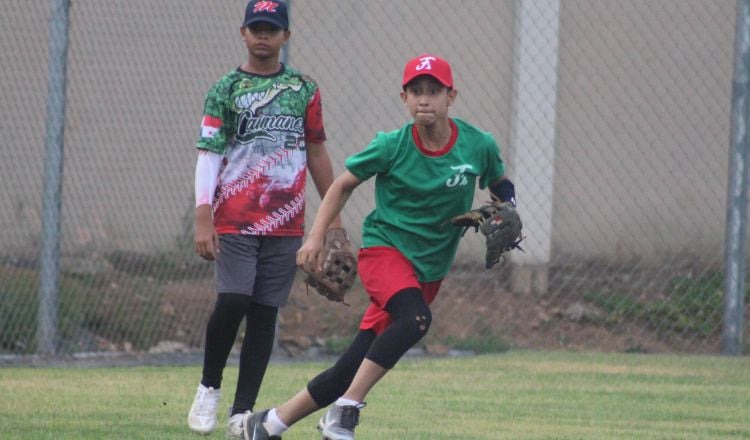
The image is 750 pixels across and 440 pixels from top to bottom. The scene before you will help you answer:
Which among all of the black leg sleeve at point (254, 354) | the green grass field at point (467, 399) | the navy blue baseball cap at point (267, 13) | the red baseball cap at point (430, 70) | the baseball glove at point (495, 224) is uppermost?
the navy blue baseball cap at point (267, 13)

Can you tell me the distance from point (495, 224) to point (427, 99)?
546 mm

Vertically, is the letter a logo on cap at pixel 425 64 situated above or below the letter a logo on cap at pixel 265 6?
below

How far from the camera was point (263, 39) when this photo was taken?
19.4ft

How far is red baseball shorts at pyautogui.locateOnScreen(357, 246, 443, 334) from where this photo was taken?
520cm

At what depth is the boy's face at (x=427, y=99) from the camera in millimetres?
5254

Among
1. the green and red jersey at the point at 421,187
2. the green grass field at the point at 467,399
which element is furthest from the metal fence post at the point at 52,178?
the green and red jersey at the point at 421,187

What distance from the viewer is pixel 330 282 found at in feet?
18.5

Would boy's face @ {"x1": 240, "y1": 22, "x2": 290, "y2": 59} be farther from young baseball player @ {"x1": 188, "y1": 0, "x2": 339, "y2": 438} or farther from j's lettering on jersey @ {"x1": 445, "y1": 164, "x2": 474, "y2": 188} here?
j's lettering on jersey @ {"x1": 445, "y1": 164, "x2": 474, "y2": 188}

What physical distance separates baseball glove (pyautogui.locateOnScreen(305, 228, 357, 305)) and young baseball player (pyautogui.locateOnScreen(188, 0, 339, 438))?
0.36 m

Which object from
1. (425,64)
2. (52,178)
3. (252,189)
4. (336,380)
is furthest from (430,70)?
(52,178)

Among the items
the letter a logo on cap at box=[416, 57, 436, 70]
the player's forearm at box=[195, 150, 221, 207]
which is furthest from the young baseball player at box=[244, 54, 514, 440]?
the player's forearm at box=[195, 150, 221, 207]

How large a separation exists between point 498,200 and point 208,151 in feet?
4.16

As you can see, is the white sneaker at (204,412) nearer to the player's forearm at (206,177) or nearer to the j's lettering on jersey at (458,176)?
the player's forearm at (206,177)

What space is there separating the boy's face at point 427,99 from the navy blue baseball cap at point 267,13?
864 millimetres
